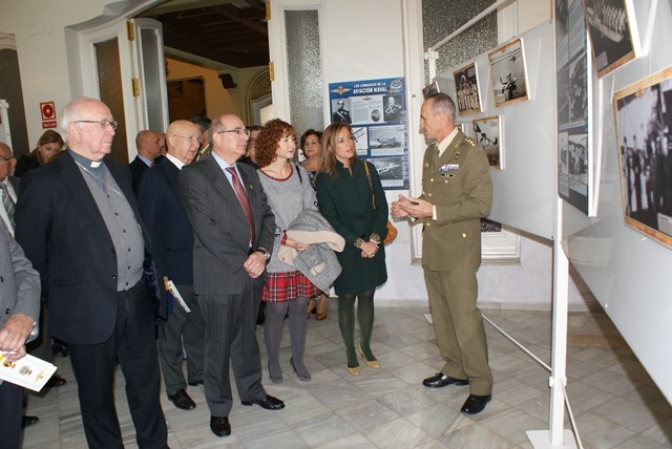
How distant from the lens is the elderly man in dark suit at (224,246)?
103 inches

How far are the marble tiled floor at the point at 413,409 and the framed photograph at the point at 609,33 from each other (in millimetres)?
1911

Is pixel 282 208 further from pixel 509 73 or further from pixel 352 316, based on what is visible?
pixel 509 73

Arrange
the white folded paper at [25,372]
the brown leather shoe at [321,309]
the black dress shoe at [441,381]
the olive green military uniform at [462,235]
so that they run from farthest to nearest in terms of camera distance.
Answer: the brown leather shoe at [321,309] < the black dress shoe at [441,381] < the olive green military uniform at [462,235] < the white folded paper at [25,372]

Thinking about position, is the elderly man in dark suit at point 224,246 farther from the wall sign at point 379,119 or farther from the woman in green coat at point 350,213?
the wall sign at point 379,119

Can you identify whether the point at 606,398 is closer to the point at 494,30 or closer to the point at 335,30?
the point at 494,30

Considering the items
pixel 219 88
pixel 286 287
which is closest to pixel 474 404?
pixel 286 287

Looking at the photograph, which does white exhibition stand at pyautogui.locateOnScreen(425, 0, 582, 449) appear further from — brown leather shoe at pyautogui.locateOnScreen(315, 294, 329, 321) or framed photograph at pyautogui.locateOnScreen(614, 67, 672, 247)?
brown leather shoe at pyautogui.locateOnScreen(315, 294, 329, 321)

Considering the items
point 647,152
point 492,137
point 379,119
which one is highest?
point 379,119

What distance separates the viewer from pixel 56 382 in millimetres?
3510

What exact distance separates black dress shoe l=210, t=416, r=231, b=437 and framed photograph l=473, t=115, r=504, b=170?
2168 mm

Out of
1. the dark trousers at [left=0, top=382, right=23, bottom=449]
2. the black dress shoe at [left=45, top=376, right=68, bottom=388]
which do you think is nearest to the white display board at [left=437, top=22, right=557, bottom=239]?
the dark trousers at [left=0, top=382, right=23, bottom=449]

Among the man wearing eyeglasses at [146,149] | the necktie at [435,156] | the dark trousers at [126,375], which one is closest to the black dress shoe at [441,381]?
the necktie at [435,156]

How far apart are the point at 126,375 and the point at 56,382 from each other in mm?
1576

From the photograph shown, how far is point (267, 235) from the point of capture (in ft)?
Answer: 9.43
